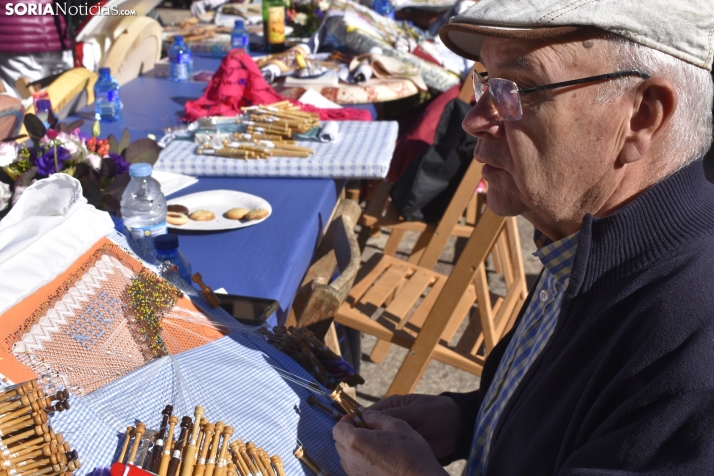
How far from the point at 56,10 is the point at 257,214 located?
3175 millimetres

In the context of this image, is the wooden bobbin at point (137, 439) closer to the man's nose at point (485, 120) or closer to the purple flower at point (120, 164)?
the man's nose at point (485, 120)

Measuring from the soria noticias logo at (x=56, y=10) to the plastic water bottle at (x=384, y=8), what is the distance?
256 cm

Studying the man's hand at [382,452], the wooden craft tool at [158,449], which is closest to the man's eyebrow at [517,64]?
the man's hand at [382,452]

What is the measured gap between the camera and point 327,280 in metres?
2.36

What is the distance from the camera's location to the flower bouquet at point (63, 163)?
1898 mm

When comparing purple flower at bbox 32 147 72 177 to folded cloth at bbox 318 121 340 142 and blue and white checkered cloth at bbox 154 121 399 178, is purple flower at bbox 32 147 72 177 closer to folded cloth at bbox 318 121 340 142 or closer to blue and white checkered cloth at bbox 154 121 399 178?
blue and white checkered cloth at bbox 154 121 399 178

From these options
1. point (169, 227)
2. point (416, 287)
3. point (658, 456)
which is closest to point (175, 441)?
point (658, 456)

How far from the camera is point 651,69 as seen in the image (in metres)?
1.08

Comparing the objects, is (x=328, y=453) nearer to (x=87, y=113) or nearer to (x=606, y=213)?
(x=606, y=213)

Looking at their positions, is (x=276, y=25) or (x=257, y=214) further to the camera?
(x=276, y=25)

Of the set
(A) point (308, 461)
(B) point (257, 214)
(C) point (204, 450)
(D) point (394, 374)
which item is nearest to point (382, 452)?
(A) point (308, 461)

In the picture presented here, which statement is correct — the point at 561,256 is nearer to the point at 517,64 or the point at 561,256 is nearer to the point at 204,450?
the point at 517,64

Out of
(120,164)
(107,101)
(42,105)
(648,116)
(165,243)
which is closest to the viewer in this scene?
(648,116)

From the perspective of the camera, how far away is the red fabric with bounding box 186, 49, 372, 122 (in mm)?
3553
